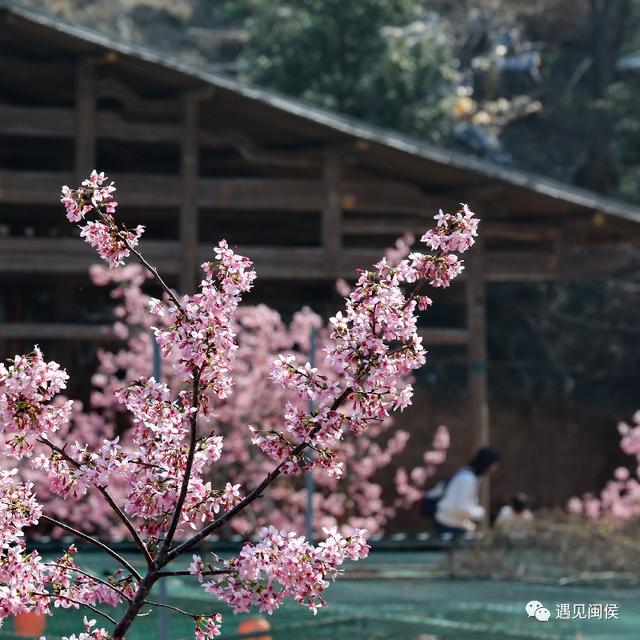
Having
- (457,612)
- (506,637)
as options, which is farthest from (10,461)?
(506,637)

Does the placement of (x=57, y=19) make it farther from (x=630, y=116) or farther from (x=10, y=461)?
(x=630, y=116)

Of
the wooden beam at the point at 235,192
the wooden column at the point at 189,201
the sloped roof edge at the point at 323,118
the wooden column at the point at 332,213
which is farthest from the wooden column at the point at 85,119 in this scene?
the wooden column at the point at 332,213

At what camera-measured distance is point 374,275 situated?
168 inches

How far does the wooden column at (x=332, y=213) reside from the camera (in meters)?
14.2

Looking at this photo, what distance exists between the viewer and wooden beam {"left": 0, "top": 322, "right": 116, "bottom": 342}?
13.2 metres

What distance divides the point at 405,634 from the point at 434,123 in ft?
43.1

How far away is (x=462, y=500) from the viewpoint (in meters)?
13.1

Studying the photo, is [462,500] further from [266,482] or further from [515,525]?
[266,482]

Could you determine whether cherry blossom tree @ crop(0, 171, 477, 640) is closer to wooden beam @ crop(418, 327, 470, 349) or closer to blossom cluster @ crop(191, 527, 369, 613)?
blossom cluster @ crop(191, 527, 369, 613)

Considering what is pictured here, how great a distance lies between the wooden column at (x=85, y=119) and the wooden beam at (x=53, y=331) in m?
1.37

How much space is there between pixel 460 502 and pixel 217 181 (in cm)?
372

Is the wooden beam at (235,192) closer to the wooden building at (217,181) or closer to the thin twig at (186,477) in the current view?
the wooden building at (217,181)

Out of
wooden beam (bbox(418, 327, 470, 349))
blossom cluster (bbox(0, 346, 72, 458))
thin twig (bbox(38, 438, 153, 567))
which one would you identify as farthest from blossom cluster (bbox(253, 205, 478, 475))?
wooden beam (bbox(418, 327, 470, 349))

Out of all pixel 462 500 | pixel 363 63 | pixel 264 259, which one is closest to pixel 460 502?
pixel 462 500
